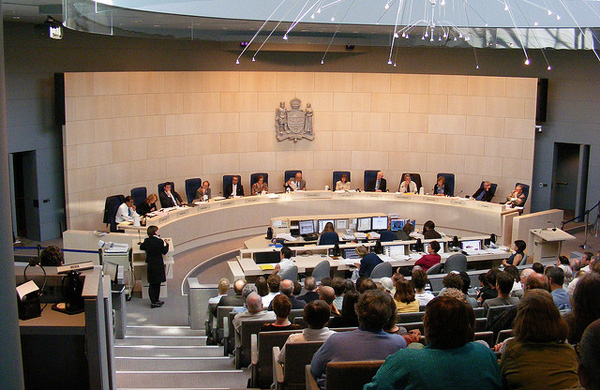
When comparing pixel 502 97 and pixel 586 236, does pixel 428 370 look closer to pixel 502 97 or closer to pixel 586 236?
pixel 586 236

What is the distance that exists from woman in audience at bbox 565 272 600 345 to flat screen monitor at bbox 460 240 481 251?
736 centimetres

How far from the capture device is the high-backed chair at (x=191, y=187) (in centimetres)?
1402

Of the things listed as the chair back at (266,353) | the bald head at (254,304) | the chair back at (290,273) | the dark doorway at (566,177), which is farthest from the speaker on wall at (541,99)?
the chair back at (266,353)

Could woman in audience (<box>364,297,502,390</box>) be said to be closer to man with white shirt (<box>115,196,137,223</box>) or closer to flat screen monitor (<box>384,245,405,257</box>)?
flat screen monitor (<box>384,245,405,257</box>)

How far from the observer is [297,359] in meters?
4.00

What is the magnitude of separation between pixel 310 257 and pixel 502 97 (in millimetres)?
7420

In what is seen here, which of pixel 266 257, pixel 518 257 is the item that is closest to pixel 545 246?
pixel 518 257

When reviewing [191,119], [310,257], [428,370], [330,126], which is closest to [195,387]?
[428,370]

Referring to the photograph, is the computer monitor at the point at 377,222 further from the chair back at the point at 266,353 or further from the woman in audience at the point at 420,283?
the chair back at the point at 266,353

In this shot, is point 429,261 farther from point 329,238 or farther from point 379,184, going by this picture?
→ point 379,184

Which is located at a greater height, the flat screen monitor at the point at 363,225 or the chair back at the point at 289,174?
the chair back at the point at 289,174

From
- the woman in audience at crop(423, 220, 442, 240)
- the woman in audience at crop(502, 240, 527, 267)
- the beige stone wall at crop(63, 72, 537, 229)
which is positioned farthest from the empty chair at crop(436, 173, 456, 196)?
the woman in audience at crop(502, 240, 527, 267)

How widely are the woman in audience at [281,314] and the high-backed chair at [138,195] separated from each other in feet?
27.8

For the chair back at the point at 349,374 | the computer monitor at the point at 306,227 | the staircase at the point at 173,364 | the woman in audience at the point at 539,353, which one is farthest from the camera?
the computer monitor at the point at 306,227
